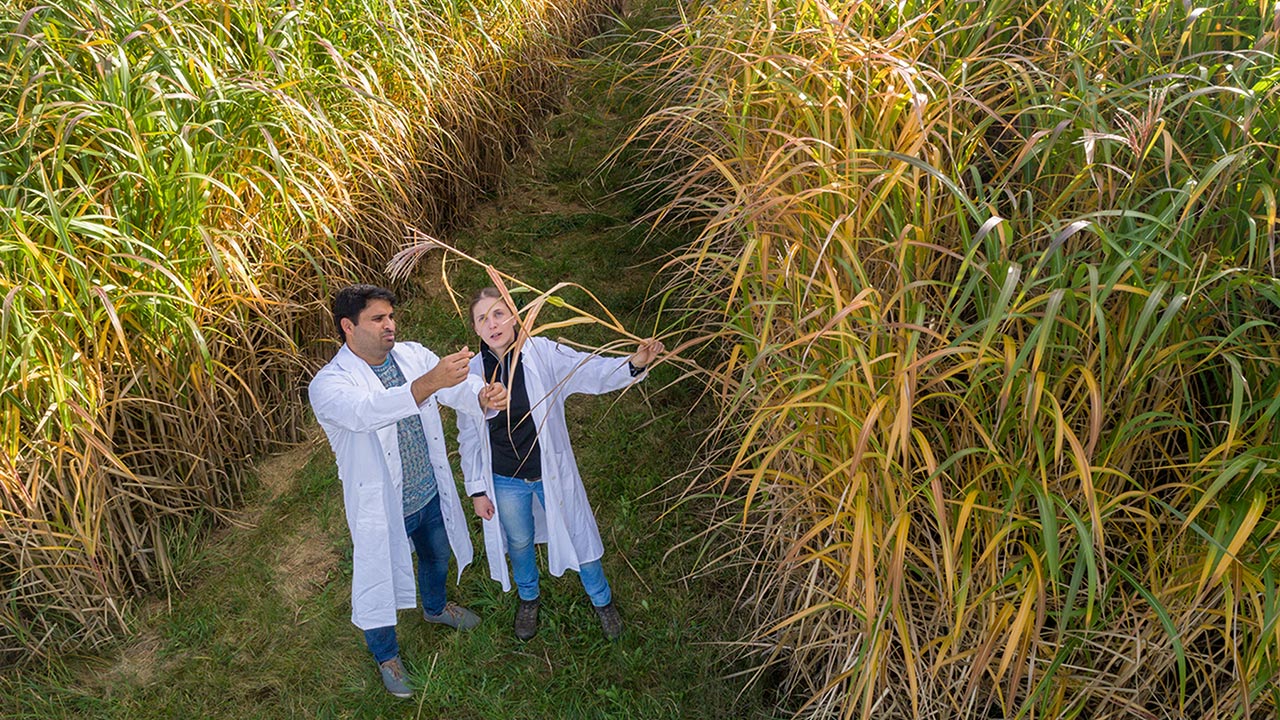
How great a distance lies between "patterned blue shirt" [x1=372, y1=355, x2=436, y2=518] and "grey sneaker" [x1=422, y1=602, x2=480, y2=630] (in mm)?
499

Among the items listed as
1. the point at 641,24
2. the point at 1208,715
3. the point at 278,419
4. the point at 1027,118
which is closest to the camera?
the point at 1208,715

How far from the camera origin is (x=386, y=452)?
336cm

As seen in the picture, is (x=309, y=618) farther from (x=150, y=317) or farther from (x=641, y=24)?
(x=641, y=24)

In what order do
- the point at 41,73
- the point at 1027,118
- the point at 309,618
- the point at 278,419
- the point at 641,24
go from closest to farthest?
the point at 1027,118 < the point at 41,73 < the point at 309,618 < the point at 278,419 < the point at 641,24

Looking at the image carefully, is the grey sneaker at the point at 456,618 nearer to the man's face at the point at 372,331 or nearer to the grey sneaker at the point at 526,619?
the grey sneaker at the point at 526,619

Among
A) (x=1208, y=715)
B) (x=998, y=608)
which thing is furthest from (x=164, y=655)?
(x=1208, y=715)

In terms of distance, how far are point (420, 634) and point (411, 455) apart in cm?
73

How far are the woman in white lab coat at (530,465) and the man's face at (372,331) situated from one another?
0.27 metres

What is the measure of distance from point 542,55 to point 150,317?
11.5 feet

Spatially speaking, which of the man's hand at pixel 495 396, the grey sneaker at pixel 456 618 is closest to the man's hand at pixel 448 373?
the man's hand at pixel 495 396

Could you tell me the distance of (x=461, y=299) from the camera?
5.51 m

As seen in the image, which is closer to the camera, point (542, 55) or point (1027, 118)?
point (1027, 118)

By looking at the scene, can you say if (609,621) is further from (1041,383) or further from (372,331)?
(1041,383)

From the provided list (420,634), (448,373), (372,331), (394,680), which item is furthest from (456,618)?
(448,373)
